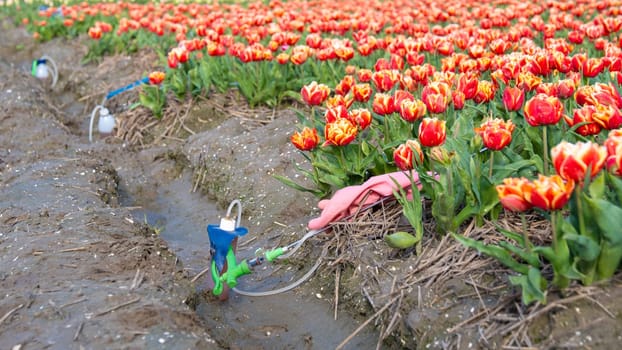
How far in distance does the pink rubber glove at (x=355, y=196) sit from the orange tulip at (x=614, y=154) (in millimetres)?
1379

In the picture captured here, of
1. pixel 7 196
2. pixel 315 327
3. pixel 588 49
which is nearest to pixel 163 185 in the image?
pixel 7 196

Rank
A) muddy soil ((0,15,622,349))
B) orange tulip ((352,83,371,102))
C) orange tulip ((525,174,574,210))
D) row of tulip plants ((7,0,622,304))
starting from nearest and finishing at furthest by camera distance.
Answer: orange tulip ((525,174,574,210)) < row of tulip plants ((7,0,622,304)) < muddy soil ((0,15,622,349)) < orange tulip ((352,83,371,102))

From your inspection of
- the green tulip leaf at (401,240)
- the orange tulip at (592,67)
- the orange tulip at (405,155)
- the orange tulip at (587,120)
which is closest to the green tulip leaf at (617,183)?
the orange tulip at (587,120)

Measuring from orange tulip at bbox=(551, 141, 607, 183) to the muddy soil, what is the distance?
56 cm

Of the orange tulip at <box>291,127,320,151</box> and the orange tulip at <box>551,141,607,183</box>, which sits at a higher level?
the orange tulip at <box>551,141,607,183</box>

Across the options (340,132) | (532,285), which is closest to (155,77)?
(340,132)

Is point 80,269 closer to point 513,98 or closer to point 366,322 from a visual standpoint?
point 366,322

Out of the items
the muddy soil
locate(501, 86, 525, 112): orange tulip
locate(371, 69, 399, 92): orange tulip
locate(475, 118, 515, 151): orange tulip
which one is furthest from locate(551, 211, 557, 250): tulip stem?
locate(371, 69, 399, 92): orange tulip

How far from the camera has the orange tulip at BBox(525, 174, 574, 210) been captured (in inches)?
95.2

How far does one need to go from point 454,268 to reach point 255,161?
2.63m

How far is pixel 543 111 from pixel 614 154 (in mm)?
479

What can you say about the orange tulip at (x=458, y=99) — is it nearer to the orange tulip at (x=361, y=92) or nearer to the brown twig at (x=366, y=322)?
the orange tulip at (x=361, y=92)

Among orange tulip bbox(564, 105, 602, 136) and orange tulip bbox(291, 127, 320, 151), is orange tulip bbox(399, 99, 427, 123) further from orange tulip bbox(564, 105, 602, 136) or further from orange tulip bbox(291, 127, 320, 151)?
orange tulip bbox(564, 105, 602, 136)

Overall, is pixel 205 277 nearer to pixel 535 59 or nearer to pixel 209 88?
pixel 535 59
